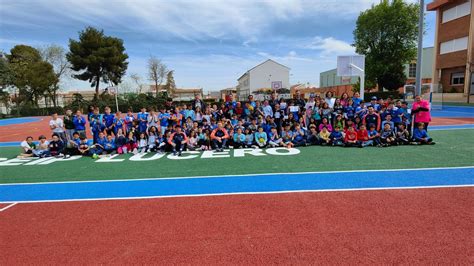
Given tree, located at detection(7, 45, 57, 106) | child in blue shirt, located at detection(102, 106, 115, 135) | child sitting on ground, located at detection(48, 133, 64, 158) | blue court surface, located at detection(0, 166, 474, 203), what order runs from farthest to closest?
tree, located at detection(7, 45, 57, 106), child in blue shirt, located at detection(102, 106, 115, 135), child sitting on ground, located at detection(48, 133, 64, 158), blue court surface, located at detection(0, 166, 474, 203)

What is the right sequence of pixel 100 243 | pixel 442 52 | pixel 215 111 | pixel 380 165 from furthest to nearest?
pixel 442 52, pixel 215 111, pixel 380 165, pixel 100 243

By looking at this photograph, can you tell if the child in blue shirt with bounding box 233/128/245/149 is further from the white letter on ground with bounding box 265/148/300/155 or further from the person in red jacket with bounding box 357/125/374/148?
the person in red jacket with bounding box 357/125/374/148

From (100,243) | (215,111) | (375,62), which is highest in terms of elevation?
(375,62)

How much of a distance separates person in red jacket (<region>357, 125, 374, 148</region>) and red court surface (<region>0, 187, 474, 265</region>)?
4350 mm

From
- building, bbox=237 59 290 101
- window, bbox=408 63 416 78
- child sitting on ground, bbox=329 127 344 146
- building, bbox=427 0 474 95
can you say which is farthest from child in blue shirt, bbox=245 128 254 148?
building, bbox=237 59 290 101

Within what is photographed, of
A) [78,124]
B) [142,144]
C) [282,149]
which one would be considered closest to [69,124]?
[78,124]

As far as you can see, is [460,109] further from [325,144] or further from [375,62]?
[325,144]

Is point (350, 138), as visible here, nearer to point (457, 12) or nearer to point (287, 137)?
point (287, 137)

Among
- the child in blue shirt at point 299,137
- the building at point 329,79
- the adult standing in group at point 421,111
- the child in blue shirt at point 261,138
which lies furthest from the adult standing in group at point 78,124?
the building at point 329,79

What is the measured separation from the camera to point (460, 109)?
22.6 meters

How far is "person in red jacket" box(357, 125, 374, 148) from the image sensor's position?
9.33m

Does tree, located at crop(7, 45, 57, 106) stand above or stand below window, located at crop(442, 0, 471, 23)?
below

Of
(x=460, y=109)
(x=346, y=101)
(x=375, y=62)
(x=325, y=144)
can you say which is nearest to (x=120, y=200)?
(x=325, y=144)

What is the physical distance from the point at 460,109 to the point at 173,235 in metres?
28.0
